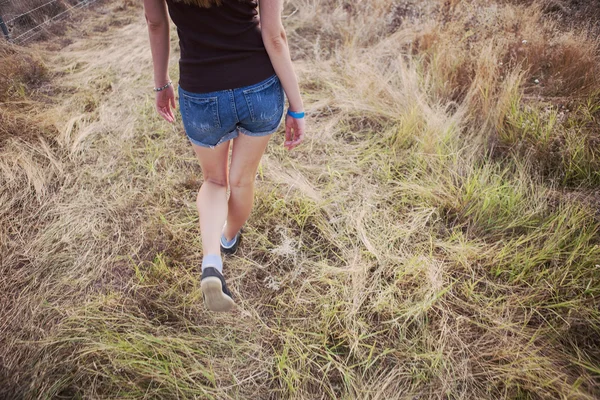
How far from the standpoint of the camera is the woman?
1.12m

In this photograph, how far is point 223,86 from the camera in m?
1.20

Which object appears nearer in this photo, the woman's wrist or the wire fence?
the woman's wrist

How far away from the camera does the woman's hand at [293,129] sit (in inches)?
56.6

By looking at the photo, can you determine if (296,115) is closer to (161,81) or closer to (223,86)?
(223,86)

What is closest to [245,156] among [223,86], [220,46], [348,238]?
[223,86]

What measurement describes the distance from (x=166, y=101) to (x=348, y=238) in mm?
1278

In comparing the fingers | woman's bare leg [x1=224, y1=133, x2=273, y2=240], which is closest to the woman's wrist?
the fingers

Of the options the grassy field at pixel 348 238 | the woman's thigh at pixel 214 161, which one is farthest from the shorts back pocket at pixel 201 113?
the grassy field at pixel 348 238

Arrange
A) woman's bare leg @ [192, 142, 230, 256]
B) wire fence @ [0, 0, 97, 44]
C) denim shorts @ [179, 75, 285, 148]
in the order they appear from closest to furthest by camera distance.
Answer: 1. denim shorts @ [179, 75, 285, 148]
2. woman's bare leg @ [192, 142, 230, 256]
3. wire fence @ [0, 0, 97, 44]

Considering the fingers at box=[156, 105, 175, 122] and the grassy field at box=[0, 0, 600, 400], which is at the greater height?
the fingers at box=[156, 105, 175, 122]

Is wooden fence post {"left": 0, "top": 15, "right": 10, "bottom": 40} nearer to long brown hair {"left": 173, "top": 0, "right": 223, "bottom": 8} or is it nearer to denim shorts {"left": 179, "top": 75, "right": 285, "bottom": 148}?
denim shorts {"left": 179, "top": 75, "right": 285, "bottom": 148}

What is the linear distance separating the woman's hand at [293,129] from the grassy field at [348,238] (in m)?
0.73

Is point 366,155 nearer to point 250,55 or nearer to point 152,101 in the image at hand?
point 250,55

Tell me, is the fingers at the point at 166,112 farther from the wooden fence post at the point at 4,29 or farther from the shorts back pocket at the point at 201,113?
the wooden fence post at the point at 4,29
